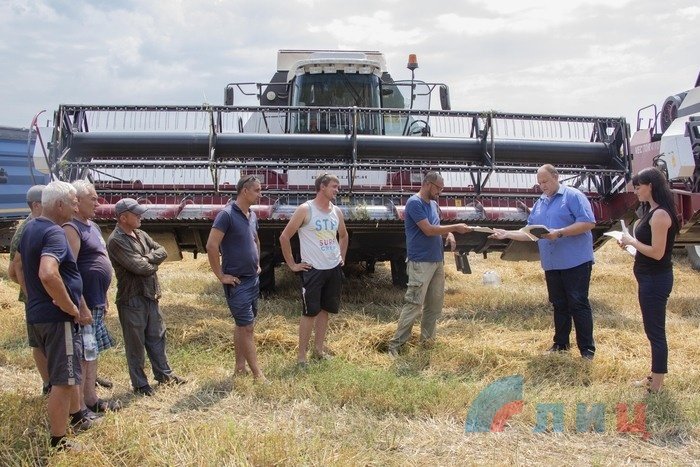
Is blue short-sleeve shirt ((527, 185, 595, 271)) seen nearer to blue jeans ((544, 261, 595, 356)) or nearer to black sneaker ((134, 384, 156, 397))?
blue jeans ((544, 261, 595, 356))

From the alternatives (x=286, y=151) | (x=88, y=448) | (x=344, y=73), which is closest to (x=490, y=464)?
(x=88, y=448)

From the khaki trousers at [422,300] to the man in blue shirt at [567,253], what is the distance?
65 cm

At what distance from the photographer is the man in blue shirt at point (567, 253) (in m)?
4.94

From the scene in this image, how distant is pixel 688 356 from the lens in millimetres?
5039

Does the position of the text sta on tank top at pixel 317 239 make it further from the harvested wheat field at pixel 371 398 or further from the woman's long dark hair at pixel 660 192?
the woman's long dark hair at pixel 660 192

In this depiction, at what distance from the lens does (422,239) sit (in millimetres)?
5277

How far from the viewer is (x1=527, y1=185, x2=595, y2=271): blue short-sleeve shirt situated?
498 centimetres

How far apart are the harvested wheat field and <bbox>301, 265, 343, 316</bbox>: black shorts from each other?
0.42m

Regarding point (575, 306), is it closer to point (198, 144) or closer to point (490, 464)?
point (490, 464)

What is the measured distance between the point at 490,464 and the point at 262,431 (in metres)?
1.23

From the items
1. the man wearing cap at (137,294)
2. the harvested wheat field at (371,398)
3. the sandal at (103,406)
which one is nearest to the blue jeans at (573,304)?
the harvested wheat field at (371,398)

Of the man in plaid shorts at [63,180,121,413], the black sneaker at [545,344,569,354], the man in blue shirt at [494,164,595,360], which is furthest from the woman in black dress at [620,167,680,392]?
the man in plaid shorts at [63,180,121,413]

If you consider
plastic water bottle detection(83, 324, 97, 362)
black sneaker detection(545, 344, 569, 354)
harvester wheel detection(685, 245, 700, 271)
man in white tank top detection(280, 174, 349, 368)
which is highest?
man in white tank top detection(280, 174, 349, 368)

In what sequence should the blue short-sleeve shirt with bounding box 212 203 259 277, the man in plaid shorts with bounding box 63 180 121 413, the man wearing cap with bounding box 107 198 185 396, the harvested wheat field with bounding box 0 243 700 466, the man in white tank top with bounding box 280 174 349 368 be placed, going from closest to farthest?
the harvested wheat field with bounding box 0 243 700 466 < the man in plaid shorts with bounding box 63 180 121 413 < the man wearing cap with bounding box 107 198 185 396 < the blue short-sleeve shirt with bounding box 212 203 259 277 < the man in white tank top with bounding box 280 174 349 368
